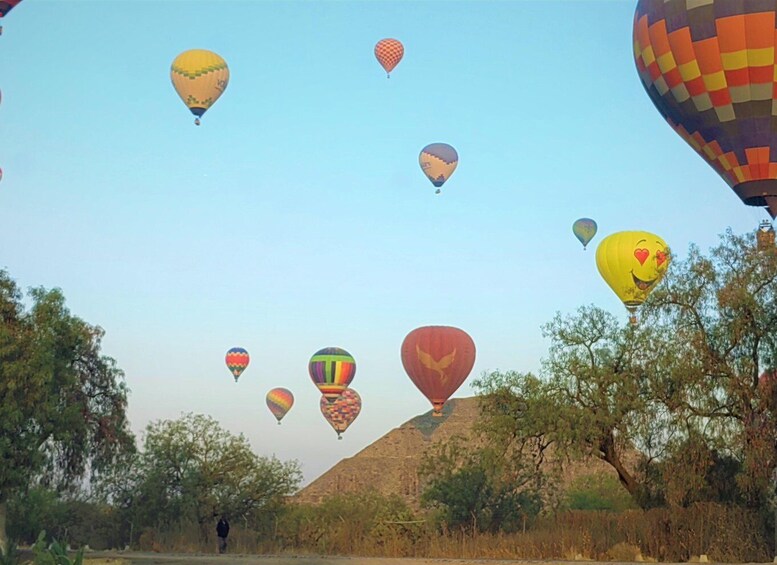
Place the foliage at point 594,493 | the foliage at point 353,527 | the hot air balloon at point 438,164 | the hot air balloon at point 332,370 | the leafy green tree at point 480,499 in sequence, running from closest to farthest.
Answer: the foliage at point 353,527
the leafy green tree at point 480,499
the foliage at point 594,493
the hot air balloon at point 438,164
the hot air balloon at point 332,370

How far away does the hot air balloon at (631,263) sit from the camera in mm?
54188

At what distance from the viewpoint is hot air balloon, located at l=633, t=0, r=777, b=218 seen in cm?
3628

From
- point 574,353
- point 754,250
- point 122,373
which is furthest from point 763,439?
point 122,373

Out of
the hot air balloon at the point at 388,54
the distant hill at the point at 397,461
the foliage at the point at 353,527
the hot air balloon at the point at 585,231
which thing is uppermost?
the hot air balloon at the point at 388,54

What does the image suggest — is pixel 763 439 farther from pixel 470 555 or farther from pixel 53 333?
pixel 53 333

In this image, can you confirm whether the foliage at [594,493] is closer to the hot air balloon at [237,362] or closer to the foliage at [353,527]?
the foliage at [353,527]

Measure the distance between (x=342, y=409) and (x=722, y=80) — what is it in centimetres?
4762

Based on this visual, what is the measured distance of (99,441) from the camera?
123ft

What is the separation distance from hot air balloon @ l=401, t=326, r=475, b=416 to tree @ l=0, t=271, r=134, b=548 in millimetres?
28191

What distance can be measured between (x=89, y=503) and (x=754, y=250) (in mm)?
29228

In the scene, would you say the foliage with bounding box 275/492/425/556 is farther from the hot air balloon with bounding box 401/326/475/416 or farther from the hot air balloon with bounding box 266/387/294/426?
the hot air balloon with bounding box 266/387/294/426

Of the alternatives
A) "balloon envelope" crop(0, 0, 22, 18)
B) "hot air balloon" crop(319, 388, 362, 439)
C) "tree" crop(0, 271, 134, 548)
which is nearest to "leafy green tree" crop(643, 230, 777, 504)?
"tree" crop(0, 271, 134, 548)

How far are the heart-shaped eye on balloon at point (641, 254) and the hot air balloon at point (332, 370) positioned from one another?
Result: 26.0 meters

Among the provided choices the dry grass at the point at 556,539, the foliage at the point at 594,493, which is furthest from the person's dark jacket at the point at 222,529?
the foliage at the point at 594,493
